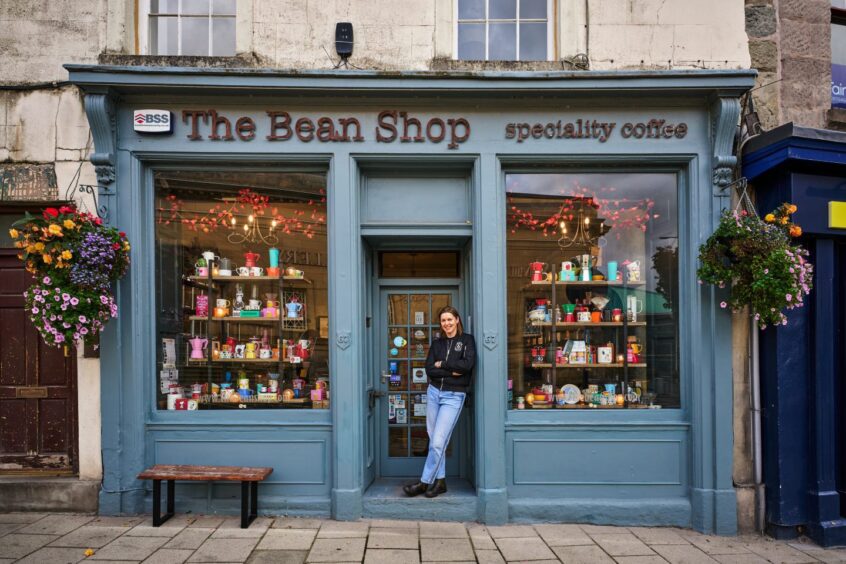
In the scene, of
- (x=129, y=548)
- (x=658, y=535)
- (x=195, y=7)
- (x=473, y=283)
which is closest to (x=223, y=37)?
(x=195, y=7)

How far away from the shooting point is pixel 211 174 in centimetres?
624

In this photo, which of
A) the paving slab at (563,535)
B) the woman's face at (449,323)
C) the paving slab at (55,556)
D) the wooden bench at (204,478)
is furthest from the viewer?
the woman's face at (449,323)

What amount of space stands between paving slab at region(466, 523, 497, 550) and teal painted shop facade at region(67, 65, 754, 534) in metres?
0.15

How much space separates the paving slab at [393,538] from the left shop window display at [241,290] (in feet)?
4.66

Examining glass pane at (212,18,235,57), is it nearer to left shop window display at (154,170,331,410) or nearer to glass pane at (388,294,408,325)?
left shop window display at (154,170,331,410)

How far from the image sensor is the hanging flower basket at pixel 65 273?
17.1 feet

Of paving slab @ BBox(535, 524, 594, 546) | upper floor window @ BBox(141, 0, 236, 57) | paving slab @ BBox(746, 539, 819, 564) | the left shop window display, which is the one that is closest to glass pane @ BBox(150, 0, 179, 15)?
upper floor window @ BBox(141, 0, 236, 57)

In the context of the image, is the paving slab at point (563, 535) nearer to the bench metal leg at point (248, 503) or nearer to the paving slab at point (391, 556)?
the paving slab at point (391, 556)

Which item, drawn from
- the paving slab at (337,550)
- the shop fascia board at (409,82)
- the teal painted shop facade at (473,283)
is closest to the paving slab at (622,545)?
the teal painted shop facade at (473,283)

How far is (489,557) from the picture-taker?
5.02 metres

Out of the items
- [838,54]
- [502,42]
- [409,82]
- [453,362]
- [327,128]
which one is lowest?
[453,362]

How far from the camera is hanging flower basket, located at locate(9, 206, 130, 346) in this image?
5.22 m

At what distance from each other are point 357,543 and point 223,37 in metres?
5.40

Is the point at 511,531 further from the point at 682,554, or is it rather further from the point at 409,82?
the point at 409,82
